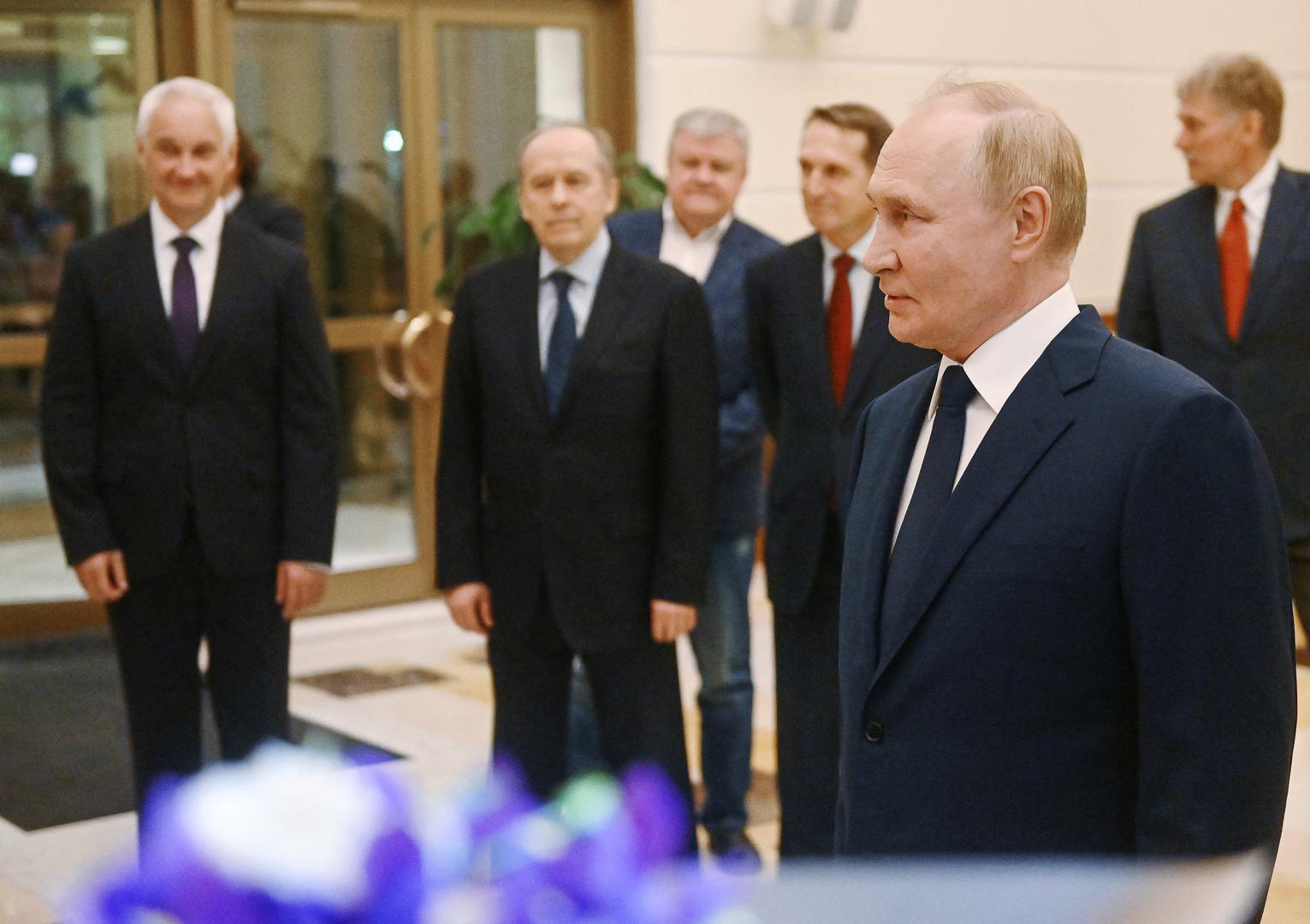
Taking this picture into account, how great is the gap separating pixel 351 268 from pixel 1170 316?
3390 millimetres

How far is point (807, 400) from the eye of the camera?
3367 millimetres

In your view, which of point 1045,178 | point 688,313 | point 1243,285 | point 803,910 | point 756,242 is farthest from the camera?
point 1243,285

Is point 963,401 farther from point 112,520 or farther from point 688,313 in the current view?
point 112,520

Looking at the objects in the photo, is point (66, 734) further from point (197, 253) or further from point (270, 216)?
point (197, 253)

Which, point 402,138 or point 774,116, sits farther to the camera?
point 774,116

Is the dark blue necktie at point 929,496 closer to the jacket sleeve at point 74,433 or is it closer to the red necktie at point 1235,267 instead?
the jacket sleeve at point 74,433

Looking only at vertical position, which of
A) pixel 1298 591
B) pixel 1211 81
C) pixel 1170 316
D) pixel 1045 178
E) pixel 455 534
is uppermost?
pixel 1211 81

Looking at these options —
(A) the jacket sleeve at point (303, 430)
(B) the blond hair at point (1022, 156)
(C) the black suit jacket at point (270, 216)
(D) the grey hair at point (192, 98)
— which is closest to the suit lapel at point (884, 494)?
(B) the blond hair at point (1022, 156)

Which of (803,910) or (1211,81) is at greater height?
(1211,81)

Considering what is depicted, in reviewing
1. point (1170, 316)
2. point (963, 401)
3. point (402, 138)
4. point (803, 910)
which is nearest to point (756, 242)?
point (1170, 316)

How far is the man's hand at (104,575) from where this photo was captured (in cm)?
329

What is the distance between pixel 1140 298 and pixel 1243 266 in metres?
0.29

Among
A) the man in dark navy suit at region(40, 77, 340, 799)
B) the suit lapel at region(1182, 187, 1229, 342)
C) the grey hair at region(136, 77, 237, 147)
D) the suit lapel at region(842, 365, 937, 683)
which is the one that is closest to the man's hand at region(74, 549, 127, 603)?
the man in dark navy suit at region(40, 77, 340, 799)

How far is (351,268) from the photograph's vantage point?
6.57 metres
